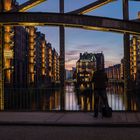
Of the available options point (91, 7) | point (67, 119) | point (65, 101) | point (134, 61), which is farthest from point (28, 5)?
Answer: point (134, 61)

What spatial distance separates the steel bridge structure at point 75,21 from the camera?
18.6m

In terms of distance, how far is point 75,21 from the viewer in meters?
18.5

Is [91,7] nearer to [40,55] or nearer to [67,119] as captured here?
[67,119]

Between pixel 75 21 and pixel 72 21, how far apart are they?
5.0 inches

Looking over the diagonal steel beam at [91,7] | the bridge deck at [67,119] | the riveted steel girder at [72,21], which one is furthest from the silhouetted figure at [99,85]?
the diagonal steel beam at [91,7]

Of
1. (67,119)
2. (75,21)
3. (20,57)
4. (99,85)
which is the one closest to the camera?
(67,119)

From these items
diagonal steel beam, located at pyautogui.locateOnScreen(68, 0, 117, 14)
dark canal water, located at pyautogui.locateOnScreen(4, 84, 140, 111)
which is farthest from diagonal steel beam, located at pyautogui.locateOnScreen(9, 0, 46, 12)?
dark canal water, located at pyautogui.locateOnScreen(4, 84, 140, 111)

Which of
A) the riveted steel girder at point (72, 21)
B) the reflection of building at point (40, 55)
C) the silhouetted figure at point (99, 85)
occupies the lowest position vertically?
the silhouetted figure at point (99, 85)

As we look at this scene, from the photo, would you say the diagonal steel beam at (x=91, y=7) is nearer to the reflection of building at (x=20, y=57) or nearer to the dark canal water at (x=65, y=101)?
the dark canal water at (x=65, y=101)

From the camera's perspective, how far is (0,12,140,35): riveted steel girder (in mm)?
18578

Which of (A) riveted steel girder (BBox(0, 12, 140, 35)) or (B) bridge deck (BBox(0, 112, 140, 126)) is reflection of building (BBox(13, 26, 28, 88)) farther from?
(B) bridge deck (BBox(0, 112, 140, 126))

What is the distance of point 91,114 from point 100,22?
12.9ft

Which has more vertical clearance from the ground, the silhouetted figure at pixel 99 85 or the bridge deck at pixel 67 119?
the silhouetted figure at pixel 99 85

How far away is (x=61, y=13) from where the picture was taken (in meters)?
18.7
